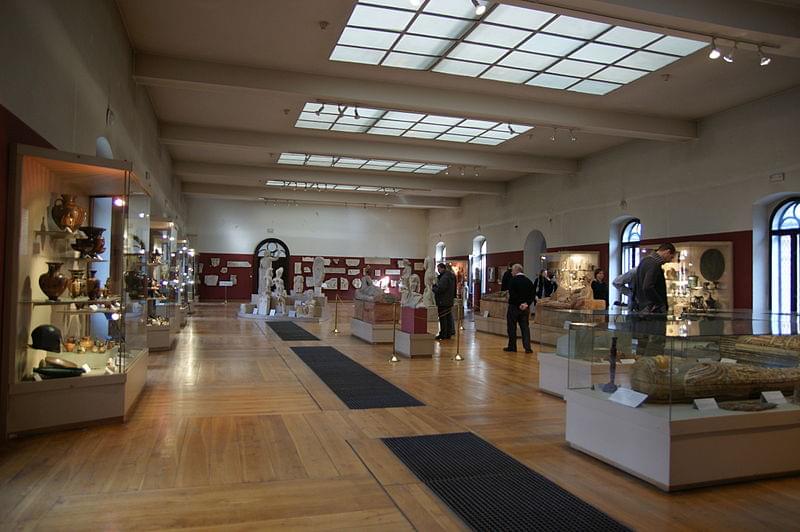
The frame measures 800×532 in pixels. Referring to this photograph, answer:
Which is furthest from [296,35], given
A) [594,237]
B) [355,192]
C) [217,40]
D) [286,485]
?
[355,192]

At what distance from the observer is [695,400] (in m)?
4.48

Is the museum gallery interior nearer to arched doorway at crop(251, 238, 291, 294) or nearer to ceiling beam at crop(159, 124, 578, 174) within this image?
ceiling beam at crop(159, 124, 578, 174)

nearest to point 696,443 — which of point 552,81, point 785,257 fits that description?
point 552,81

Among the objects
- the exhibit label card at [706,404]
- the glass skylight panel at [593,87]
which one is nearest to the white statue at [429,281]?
the glass skylight panel at [593,87]

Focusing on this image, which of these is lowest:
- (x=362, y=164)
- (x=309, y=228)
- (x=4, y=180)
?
(x=4, y=180)

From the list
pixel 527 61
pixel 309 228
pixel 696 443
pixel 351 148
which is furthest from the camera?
pixel 309 228

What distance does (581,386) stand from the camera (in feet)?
17.2

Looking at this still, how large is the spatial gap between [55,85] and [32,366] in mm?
2962

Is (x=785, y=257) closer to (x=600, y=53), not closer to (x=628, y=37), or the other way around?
(x=600, y=53)

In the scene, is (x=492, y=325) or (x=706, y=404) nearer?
(x=706, y=404)

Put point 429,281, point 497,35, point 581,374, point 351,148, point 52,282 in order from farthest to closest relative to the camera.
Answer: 1. point 351,148
2. point 429,281
3. point 497,35
4. point 52,282
5. point 581,374

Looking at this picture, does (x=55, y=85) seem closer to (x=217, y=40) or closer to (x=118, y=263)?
(x=118, y=263)

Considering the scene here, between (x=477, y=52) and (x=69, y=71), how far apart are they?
682cm

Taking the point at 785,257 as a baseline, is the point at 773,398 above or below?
below
